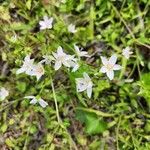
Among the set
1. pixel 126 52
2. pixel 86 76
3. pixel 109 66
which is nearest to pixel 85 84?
pixel 86 76

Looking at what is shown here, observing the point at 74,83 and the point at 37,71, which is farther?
the point at 74,83

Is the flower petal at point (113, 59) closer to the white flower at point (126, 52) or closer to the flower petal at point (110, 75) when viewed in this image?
the flower petal at point (110, 75)

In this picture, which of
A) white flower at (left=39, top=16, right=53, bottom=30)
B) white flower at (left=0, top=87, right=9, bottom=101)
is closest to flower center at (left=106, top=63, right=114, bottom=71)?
white flower at (left=39, top=16, right=53, bottom=30)

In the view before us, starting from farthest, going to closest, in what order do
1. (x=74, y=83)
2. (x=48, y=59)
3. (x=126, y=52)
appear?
(x=126, y=52), (x=74, y=83), (x=48, y=59)

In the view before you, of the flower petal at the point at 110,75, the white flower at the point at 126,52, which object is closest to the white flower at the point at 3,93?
the flower petal at the point at 110,75

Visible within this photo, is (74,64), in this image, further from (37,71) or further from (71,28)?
(71,28)

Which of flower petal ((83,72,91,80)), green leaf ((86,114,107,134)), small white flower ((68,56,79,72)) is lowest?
green leaf ((86,114,107,134))

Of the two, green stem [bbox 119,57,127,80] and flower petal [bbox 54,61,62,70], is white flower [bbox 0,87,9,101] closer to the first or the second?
flower petal [bbox 54,61,62,70]

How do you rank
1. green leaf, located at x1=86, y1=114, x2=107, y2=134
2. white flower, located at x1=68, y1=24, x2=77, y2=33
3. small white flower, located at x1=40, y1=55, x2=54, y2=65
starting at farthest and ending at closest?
white flower, located at x1=68, y1=24, x2=77, y2=33 → green leaf, located at x1=86, y1=114, x2=107, y2=134 → small white flower, located at x1=40, y1=55, x2=54, y2=65

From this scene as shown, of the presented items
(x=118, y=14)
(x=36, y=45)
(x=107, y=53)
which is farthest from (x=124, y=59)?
(x=36, y=45)

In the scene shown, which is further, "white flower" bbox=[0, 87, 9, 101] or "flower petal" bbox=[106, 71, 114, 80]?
→ "white flower" bbox=[0, 87, 9, 101]
